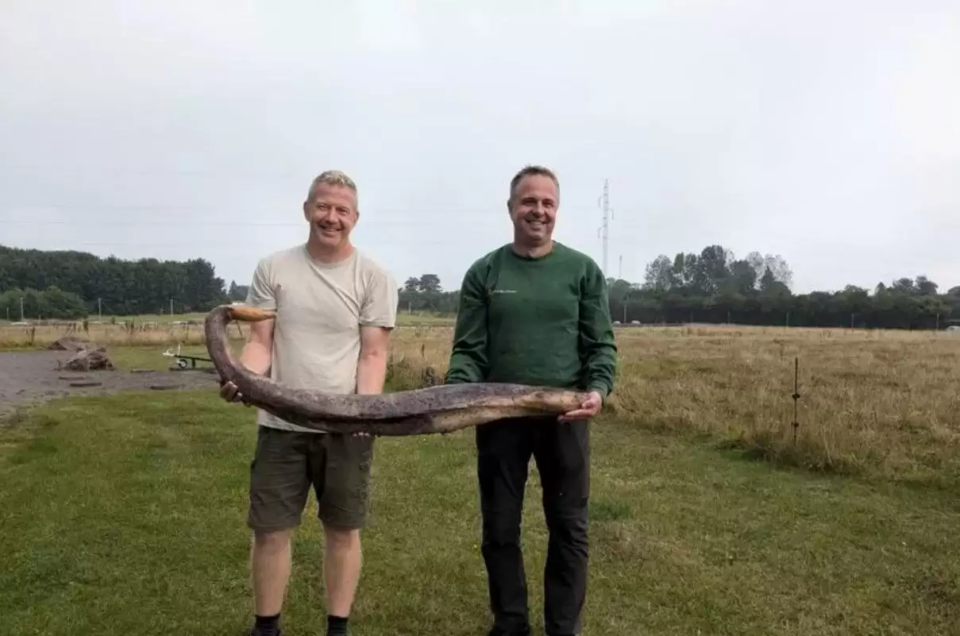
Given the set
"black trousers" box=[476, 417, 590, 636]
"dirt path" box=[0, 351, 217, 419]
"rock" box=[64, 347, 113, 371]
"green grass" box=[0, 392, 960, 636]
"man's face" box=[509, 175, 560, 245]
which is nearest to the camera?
"man's face" box=[509, 175, 560, 245]

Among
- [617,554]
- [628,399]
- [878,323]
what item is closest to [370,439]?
[617,554]

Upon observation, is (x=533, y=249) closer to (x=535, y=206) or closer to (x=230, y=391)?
(x=535, y=206)

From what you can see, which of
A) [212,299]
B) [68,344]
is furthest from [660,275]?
[68,344]

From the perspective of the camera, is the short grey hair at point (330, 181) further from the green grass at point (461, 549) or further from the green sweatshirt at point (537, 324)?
the green grass at point (461, 549)

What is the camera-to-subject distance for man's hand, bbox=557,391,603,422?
3.77 meters

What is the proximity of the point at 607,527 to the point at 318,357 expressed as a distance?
4010mm

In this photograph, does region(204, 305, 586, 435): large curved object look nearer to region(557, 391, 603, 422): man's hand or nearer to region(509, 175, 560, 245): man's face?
region(557, 391, 603, 422): man's hand

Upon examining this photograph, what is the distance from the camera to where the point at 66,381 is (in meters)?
20.3

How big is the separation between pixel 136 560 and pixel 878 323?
3561 inches

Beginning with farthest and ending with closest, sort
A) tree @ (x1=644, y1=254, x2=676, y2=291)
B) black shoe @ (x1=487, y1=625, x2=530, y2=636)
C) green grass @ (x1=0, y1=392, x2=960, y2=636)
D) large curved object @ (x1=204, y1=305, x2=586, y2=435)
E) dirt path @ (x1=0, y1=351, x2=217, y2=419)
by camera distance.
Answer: tree @ (x1=644, y1=254, x2=676, y2=291)
dirt path @ (x1=0, y1=351, x2=217, y2=419)
green grass @ (x1=0, y1=392, x2=960, y2=636)
black shoe @ (x1=487, y1=625, x2=530, y2=636)
large curved object @ (x1=204, y1=305, x2=586, y2=435)

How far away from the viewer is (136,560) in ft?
19.5

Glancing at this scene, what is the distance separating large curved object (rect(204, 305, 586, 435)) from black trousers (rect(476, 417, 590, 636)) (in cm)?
69

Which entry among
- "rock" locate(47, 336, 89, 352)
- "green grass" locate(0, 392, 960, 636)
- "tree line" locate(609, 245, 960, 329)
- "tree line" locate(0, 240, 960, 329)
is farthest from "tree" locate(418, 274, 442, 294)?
"green grass" locate(0, 392, 960, 636)

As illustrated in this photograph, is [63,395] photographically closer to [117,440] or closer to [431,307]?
[117,440]
